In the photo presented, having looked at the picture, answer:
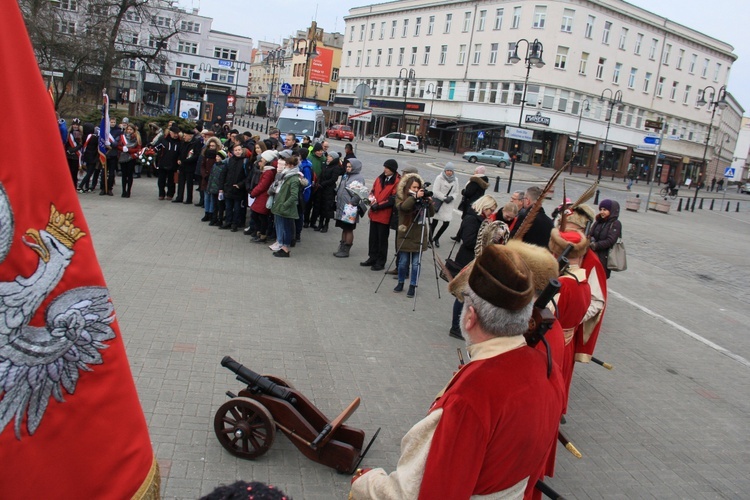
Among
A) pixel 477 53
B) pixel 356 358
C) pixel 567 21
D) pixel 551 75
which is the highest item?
pixel 567 21

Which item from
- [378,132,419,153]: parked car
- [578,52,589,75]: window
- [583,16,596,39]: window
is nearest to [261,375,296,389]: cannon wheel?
[378,132,419,153]: parked car

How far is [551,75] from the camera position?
55.2m

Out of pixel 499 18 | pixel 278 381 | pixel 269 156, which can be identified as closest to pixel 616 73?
pixel 499 18

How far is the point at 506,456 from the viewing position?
2098 mm

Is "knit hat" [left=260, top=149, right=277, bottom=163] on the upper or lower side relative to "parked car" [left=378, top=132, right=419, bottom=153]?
lower

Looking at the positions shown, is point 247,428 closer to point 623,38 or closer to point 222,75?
point 623,38

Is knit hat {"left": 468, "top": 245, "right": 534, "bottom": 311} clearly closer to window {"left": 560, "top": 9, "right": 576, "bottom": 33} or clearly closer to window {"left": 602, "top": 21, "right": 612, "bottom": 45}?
window {"left": 560, "top": 9, "right": 576, "bottom": 33}

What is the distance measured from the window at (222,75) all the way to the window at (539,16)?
44541mm

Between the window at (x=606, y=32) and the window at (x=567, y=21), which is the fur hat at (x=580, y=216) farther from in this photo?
the window at (x=606, y=32)

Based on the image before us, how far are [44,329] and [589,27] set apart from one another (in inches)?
A: 2452

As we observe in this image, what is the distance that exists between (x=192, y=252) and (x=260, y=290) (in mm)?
2254

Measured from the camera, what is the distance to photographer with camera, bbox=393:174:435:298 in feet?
30.2

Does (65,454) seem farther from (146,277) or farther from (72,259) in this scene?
(146,277)

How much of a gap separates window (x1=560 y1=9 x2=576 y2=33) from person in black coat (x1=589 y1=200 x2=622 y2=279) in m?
52.0
